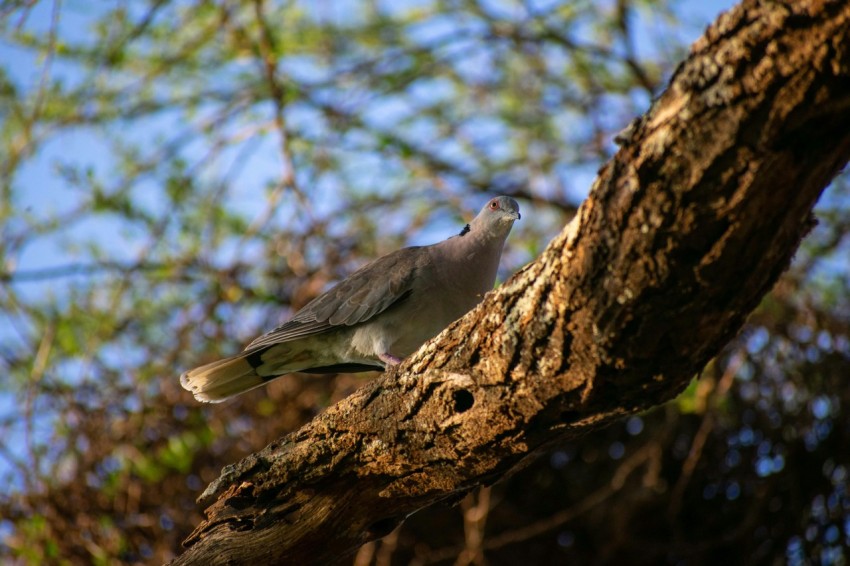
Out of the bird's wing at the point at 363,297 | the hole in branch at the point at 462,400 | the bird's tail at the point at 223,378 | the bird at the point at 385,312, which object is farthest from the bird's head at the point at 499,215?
the hole in branch at the point at 462,400

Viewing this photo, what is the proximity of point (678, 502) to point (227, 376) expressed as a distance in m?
3.01

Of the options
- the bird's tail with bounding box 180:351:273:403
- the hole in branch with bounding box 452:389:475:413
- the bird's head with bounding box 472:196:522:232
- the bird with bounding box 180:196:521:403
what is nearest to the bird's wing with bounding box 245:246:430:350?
the bird with bounding box 180:196:521:403

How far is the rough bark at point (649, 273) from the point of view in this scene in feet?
5.89

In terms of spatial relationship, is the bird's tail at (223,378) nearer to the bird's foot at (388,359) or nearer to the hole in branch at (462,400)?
the bird's foot at (388,359)

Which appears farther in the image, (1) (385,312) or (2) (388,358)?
(1) (385,312)

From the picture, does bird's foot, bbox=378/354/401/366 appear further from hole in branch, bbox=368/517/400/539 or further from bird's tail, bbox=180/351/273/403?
hole in branch, bbox=368/517/400/539

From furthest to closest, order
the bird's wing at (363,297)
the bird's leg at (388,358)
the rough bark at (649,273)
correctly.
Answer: the bird's wing at (363,297)
the bird's leg at (388,358)
the rough bark at (649,273)

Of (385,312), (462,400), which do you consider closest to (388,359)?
(385,312)

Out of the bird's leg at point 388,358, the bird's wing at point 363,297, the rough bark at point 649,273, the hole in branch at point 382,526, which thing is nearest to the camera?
the rough bark at point 649,273

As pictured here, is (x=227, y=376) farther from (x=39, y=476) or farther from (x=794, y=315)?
(x=794, y=315)

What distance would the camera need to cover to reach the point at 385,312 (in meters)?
4.39

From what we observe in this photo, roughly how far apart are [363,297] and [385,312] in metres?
0.13

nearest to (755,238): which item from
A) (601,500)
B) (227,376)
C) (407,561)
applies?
(227,376)

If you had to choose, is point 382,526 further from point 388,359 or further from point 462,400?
point 388,359
